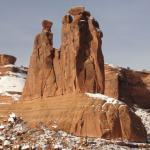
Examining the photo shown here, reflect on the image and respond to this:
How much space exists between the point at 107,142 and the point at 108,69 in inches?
1804

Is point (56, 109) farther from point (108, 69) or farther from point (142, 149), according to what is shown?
point (108, 69)

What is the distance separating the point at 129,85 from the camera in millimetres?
103000

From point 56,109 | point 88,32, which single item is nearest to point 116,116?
point 56,109

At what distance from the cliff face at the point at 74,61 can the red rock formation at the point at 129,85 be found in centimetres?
3013

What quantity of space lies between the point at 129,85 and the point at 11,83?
72.4 ft

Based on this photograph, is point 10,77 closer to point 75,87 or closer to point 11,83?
point 11,83

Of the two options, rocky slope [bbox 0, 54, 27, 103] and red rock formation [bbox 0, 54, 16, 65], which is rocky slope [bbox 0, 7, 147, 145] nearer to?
rocky slope [bbox 0, 54, 27, 103]

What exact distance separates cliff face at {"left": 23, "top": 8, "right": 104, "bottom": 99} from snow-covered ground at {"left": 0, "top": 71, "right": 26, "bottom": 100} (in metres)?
23.8

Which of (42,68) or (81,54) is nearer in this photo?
(81,54)

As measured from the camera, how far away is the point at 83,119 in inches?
2211

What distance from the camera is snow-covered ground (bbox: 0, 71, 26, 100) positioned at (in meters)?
92.3

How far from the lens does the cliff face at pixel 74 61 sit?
6075 centimetres

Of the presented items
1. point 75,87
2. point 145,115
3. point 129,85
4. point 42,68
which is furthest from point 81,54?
point 129,85

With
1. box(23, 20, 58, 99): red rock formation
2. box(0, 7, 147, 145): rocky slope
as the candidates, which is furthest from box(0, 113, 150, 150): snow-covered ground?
box(23, 20, 58, 99): red rock formation
